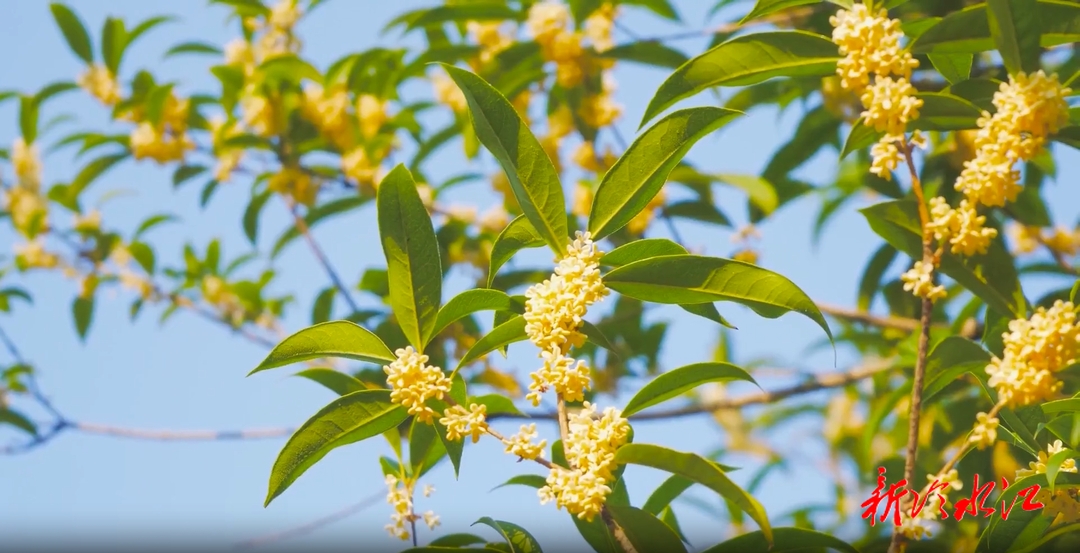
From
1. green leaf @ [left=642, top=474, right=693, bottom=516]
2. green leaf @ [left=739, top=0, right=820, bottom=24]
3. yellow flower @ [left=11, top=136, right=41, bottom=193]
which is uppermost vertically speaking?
yellow flower @ [left=11, top=136, right=41, bottom=193]

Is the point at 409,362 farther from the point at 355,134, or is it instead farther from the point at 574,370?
the point at 355,134

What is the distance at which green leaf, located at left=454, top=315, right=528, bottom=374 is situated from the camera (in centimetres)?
106

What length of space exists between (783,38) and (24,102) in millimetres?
2992

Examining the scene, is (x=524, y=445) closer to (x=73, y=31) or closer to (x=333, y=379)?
(x=333, y=379)

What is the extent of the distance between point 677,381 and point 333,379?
49 centimetres

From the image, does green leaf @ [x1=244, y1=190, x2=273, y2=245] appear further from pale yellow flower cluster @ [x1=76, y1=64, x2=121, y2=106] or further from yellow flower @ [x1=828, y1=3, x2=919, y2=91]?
yellow flower @ [x1=828, y1=3, x2=919, y2=91]

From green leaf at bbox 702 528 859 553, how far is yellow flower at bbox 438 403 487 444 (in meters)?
0.29

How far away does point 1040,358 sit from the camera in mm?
965

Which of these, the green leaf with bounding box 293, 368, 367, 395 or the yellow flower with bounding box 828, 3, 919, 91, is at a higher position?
the yellow flower with bounding box 828, 3, 919, 91

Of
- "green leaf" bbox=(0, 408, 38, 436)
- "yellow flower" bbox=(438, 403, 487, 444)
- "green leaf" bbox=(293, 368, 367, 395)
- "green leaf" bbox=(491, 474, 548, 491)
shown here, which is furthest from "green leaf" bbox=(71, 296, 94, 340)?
"yellow flower" bbox=(438, 403, 487, 444)

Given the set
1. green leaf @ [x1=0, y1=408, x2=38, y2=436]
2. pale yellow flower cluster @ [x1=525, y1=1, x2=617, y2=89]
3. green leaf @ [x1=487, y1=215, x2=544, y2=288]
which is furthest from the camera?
green leaf @ [x1=0, y1=408, x2=38, y2=436]

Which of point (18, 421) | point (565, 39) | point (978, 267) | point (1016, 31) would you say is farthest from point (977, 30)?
point (18, 421)

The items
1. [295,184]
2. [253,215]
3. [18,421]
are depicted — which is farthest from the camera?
[18,421]

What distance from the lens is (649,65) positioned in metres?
2.53
